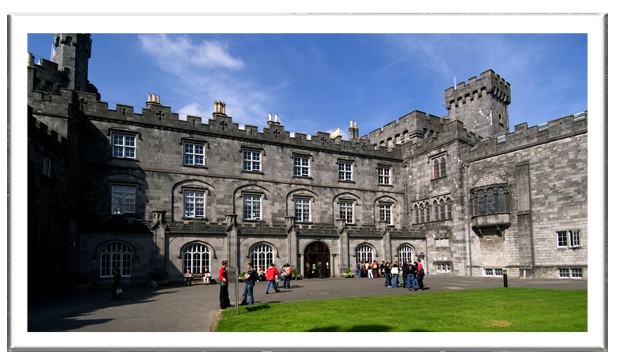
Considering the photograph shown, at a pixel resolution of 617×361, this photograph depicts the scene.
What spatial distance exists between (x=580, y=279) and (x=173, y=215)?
83.9 feet

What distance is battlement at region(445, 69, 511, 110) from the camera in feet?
140

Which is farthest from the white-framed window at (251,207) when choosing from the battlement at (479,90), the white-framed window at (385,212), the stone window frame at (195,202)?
the battlement at (479,90)

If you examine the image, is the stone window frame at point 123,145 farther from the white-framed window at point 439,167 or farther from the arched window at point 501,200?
the arched window at point 501,200

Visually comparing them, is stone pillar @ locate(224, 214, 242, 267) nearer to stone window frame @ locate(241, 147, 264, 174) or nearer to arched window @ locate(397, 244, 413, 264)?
stone window frame @ locate(241, 147, 264, 174)

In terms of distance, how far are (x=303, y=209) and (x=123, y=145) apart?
13.9m

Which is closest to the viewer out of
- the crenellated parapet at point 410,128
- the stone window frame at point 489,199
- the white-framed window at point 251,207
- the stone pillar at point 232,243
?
the stone pillar at point 232,243

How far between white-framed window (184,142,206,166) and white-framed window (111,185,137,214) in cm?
420

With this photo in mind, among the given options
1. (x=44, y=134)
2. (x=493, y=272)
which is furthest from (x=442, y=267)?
(x=44, y=134)

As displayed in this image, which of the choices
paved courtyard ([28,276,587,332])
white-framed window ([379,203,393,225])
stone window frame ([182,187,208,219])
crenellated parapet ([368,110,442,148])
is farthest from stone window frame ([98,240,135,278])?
crenellated parapet ([368,110,442,148])

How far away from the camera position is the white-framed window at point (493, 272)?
1210 inches

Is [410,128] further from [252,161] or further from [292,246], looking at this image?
[292,246]

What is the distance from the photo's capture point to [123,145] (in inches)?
1163

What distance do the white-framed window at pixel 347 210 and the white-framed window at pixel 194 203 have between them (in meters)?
11.3
